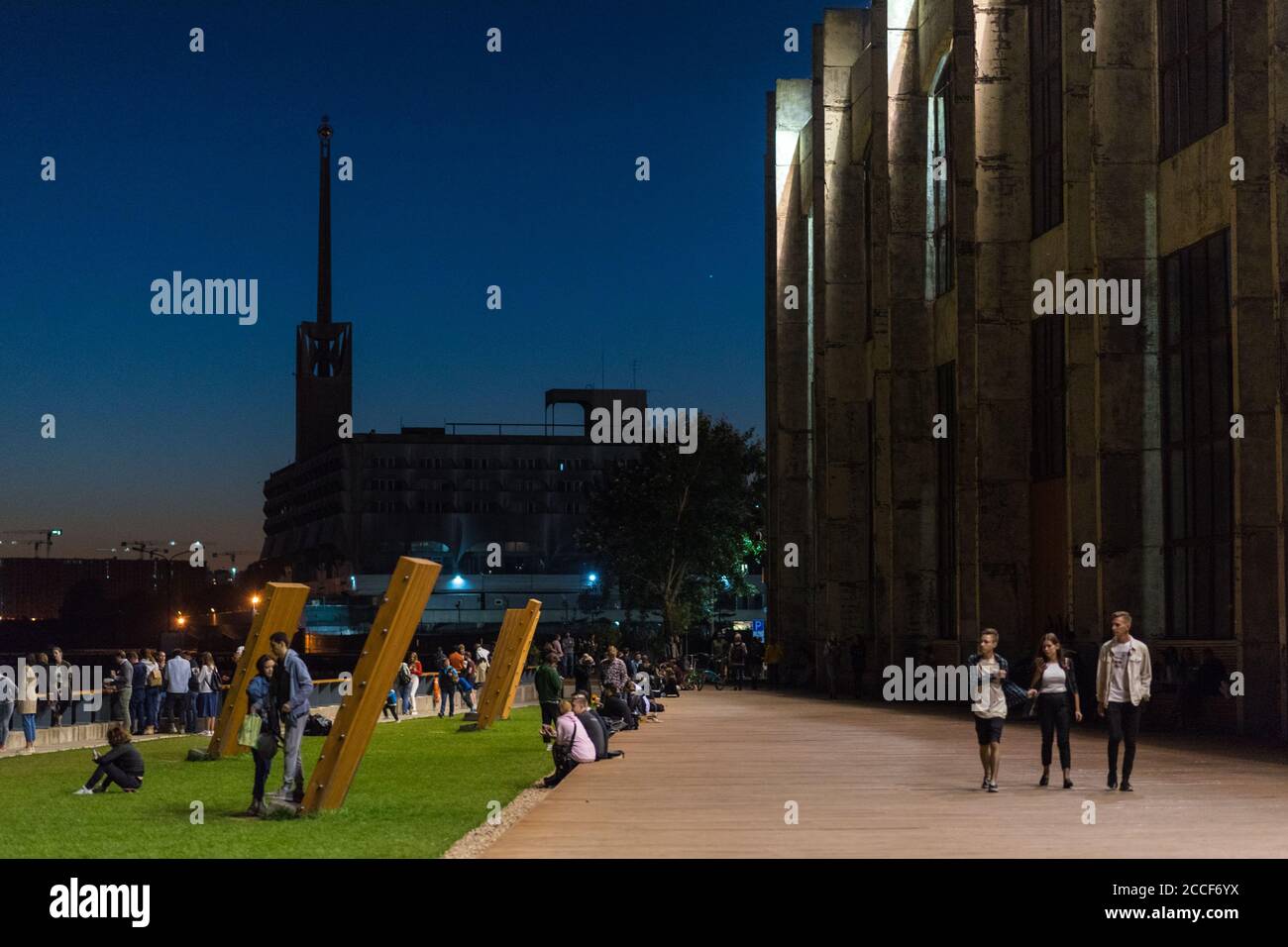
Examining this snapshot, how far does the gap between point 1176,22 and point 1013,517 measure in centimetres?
1293

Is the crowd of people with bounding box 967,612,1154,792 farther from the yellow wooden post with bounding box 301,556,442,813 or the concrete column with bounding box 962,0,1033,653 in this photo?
the concrete column with bounding box 962,0,1033,653

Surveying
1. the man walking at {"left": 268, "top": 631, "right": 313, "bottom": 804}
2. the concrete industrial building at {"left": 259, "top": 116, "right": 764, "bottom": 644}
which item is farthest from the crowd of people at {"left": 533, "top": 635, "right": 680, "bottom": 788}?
the concrete industrial building at {"left": 259, "top": 116, "right": 764, "bottom": 644}

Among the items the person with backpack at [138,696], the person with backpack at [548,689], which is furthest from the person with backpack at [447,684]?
the person with backpack at [548,689]

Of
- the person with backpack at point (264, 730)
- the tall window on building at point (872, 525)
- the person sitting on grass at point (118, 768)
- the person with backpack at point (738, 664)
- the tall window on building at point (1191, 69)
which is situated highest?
the tall window on building at point (1191, 69)

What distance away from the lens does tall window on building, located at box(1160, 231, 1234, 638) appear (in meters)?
33.4

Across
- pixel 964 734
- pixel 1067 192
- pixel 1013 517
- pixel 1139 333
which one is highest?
pixel 1067 192

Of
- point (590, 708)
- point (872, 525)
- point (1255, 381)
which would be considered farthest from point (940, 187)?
point (590, 708)

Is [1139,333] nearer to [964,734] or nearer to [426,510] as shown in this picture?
[964,734]

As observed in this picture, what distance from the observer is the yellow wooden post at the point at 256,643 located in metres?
29.0

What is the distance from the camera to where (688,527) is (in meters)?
88.4

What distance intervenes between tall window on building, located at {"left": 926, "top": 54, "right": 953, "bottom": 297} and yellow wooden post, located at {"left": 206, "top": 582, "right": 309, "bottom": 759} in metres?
27.4

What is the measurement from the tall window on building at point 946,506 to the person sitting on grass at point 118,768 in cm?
3129

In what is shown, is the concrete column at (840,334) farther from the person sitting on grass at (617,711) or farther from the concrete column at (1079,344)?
the person sitting on grass at (617,711)
